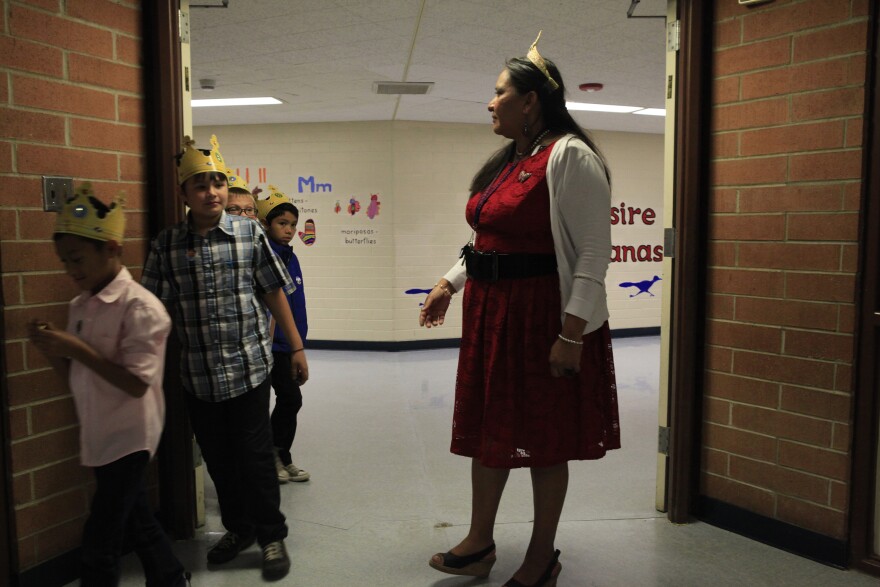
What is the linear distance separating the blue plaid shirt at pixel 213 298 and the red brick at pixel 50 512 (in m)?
0.50

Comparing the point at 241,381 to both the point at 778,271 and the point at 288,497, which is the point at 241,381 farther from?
the point at 778,271

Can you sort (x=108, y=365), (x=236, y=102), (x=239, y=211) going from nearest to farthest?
(x=108, y=365) → (x=239, y=211) → (x=236, y=102)

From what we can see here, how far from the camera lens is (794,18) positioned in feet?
7.20

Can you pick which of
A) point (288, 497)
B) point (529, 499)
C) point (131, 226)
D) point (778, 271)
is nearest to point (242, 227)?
Answer: point (131, 226)

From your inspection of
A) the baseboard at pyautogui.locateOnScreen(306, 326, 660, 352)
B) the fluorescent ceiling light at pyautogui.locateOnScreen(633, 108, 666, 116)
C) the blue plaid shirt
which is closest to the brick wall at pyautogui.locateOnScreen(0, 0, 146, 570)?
the blue plaid shirt

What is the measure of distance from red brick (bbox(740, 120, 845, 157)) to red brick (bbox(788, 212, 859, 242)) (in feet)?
0.76

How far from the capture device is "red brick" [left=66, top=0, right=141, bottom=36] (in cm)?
202

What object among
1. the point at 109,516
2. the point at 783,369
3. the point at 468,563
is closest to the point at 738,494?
the point at 783,369

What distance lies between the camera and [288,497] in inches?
112

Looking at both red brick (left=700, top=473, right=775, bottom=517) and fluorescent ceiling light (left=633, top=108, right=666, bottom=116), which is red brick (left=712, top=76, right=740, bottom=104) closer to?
red brick (left=700, top=473, right=775, bottom=517)

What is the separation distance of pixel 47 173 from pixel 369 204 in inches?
191

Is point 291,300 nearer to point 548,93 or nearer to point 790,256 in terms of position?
point 548,93

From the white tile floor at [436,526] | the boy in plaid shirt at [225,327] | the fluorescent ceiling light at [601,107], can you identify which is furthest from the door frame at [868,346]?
the fluorescent ceiling light at [601,107]

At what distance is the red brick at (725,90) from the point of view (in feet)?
7.80
